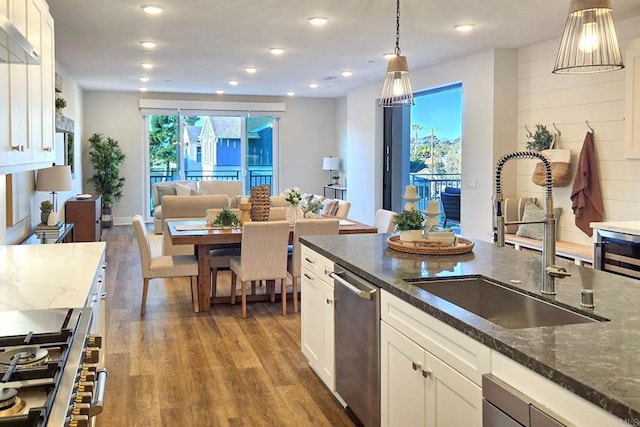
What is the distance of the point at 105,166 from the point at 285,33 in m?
6.59

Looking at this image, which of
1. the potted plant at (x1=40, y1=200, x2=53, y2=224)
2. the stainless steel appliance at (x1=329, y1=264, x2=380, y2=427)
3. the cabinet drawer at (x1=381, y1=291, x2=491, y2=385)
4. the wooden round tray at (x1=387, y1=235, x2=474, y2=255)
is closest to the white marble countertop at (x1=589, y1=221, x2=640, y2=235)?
the wooden round tray at (x1=387, y1=235, x2=474, y2=255)

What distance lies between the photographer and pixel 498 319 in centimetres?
247

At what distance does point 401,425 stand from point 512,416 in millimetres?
883

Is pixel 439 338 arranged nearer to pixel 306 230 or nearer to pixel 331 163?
pixel 306 230

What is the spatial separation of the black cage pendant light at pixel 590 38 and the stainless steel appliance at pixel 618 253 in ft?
7.21

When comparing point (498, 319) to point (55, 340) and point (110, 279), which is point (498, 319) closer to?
point (55, 340)

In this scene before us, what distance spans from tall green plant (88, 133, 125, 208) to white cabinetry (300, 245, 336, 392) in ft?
28.1

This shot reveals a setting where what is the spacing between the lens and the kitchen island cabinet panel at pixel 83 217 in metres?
8.49

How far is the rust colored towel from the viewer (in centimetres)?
560

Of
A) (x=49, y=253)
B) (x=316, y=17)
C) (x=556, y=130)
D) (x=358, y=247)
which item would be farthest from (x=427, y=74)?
(x=49, y=253)

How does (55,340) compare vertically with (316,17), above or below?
below

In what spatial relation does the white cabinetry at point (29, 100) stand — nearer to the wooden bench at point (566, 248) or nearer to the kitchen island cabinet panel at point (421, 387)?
the kitchen island cabinet panel at point (421, 387)

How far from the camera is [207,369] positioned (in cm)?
399

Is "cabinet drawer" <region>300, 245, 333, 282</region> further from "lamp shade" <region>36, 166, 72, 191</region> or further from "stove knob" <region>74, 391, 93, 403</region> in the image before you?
"lamp shade" <region>36, 166, 72, 191</region>
